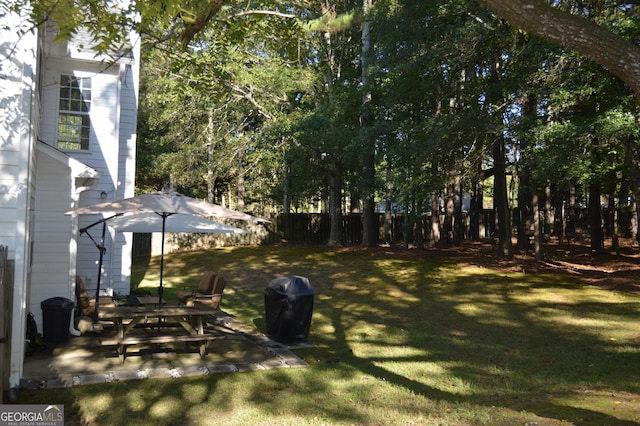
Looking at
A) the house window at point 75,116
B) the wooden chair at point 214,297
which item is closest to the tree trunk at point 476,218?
the house window at point 75,116

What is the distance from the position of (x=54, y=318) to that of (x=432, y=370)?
5.93 metres

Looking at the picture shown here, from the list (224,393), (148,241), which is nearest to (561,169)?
(224,393)

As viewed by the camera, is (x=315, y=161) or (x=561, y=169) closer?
(x=561, y=169)

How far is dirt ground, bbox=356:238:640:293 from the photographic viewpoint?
15984 millimetres

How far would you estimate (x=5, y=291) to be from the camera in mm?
5605

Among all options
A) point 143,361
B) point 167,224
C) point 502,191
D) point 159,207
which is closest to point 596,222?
point 502,191

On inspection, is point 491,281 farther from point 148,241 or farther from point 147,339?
point 148,241

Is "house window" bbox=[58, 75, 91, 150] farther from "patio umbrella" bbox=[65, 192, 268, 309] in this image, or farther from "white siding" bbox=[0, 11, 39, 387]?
"white siding" bbox=[0, 11, 39, 387]

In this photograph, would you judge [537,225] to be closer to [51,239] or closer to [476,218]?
[476,218]

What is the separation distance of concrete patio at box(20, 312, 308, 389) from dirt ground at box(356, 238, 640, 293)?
35.6ft

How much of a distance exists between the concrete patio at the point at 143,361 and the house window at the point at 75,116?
5478 mm

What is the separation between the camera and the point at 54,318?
28.3 ft

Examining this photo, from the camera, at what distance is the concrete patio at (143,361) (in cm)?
684

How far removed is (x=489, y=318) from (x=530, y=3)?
9099 millimetres
